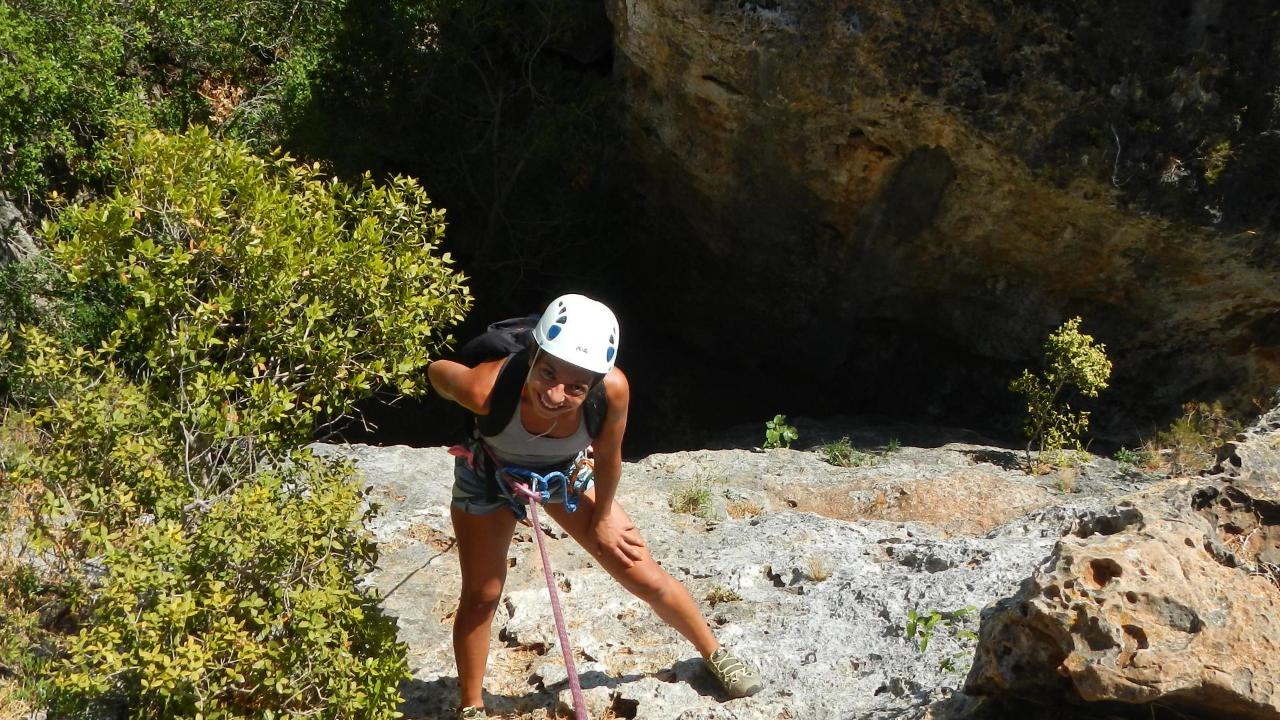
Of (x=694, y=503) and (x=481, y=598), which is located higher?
(x=481, y=598)

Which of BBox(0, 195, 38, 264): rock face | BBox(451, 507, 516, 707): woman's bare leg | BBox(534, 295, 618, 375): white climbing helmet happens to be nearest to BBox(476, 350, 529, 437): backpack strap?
BBox(534, 295, 618, 375): white climbing helmet

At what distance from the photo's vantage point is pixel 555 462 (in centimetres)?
389

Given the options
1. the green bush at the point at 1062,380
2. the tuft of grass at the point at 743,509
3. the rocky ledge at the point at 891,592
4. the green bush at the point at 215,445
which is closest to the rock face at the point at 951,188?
the green bush at the point at 1062,380

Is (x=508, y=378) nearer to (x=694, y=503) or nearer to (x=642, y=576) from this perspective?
(x=642, y=576)

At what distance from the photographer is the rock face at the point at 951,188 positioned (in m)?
7.89

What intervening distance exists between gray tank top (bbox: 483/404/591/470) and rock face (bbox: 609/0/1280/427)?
16.6ft

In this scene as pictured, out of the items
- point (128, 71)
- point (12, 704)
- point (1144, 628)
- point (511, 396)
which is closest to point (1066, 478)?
point (1144, 628)

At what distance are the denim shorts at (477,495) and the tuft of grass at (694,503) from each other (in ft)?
7.90

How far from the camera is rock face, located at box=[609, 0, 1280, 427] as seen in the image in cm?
789

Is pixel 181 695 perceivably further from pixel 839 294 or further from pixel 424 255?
pixel 839 294

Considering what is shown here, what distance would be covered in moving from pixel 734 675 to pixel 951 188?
5498mm

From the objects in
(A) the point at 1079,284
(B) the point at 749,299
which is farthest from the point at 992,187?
(B) the point at 749,299

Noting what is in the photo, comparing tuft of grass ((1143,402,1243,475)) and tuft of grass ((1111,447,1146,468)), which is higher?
tuft of grass ((1143,402,1243,475))

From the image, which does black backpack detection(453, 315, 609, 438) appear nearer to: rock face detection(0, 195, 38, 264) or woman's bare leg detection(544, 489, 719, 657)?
woman's bare leg detection(544, 489, 719, 657)
